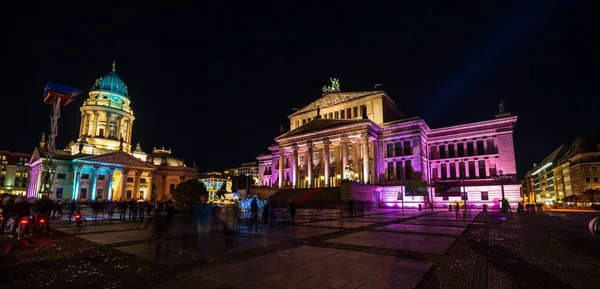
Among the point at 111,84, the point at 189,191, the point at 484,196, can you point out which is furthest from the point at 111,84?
the point at 484,196

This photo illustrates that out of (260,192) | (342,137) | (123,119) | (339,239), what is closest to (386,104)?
(342,137)

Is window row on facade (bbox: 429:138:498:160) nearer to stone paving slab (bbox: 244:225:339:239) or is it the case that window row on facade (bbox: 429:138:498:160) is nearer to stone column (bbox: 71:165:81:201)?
stone paving slab (bbox: 244:225:339:239)

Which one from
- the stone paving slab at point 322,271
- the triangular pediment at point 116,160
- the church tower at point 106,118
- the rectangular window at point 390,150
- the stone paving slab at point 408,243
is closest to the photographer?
the stone paving slab at point 322,271

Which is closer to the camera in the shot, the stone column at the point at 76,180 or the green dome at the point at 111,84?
the stone column at the point at 76,180

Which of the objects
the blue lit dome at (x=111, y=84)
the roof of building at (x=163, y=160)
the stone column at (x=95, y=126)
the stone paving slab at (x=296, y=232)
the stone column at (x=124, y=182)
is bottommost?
the stone paving slab at (x=296, y=232)

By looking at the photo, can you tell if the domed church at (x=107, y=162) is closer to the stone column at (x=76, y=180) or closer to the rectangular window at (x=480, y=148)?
the stone column at (x=76, y=180)

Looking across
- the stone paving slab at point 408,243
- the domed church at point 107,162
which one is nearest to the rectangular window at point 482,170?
the stone paving slab at point 408,243

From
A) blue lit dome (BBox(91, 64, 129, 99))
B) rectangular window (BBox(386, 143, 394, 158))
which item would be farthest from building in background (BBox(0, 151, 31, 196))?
rectangular window (BBox(386, 143, 394, 158))

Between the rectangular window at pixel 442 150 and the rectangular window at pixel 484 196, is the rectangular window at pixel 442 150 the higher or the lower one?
the higher one

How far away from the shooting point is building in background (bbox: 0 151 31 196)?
8394 cm

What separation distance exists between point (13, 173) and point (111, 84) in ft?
133

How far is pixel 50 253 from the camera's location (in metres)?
9.49

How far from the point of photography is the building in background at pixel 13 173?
275 feet

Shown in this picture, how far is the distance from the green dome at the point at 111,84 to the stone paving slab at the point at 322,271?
9487cm
